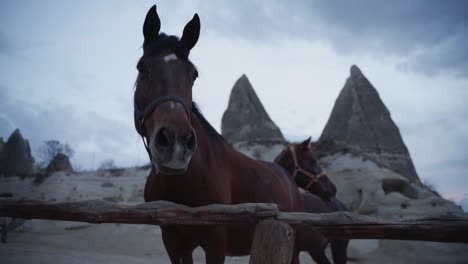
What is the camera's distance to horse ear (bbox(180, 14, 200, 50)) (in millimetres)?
2436

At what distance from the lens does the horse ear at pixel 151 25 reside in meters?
2.41

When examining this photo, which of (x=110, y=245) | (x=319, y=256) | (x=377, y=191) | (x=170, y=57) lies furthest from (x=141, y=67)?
(x=377, y=191)

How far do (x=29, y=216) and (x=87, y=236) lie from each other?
10.2m

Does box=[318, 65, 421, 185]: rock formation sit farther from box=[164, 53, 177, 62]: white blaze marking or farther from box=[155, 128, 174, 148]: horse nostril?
box=[155, 128, 174, 148]: horse nostril

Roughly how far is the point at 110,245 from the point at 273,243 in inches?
403

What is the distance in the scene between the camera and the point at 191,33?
2463 millimetres

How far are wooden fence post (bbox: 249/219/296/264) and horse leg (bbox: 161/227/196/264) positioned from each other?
74 cm

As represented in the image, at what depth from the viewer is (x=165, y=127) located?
5.76 ft

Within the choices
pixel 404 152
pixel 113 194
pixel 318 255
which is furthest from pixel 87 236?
pixel 404 152

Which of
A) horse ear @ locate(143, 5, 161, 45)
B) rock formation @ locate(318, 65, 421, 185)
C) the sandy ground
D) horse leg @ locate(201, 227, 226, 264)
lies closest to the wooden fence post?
horse leg @ locate(201, 227, 226, 264)

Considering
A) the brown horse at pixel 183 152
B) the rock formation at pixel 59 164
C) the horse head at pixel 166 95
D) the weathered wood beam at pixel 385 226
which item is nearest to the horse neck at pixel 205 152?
the brown horse at pixel 183 152

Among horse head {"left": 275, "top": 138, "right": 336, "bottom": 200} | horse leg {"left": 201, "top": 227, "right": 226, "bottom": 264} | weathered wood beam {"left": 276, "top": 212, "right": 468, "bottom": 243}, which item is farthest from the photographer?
horse head {"left": 275, "top": 138, "right": 336, "bottom": 200}

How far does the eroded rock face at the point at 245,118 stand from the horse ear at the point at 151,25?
2157 centimetres

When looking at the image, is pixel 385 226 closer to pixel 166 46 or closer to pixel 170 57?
pixel 170 57
